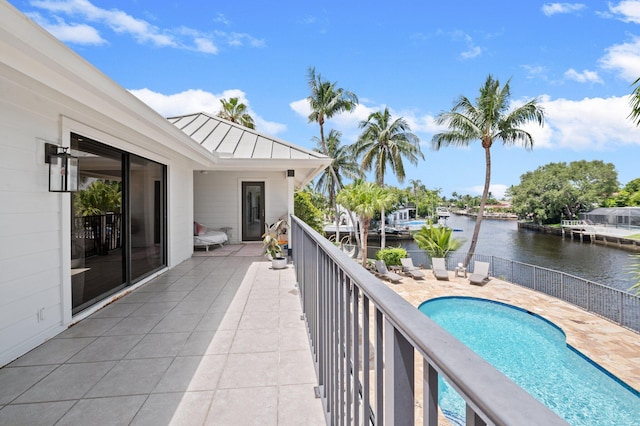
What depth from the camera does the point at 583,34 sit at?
25.8 metres

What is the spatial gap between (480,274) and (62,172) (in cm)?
1486

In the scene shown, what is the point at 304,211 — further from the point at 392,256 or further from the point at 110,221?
the point at 110,221

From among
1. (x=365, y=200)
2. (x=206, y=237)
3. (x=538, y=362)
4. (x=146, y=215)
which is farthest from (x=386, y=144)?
(x=146, y=215)

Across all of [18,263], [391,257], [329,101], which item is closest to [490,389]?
[18,263]

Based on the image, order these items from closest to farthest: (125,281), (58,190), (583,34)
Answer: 1. (58,190)
2. (125,281)
3. (583,34)

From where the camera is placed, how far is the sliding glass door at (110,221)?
12.4 ft

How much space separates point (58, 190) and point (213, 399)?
2573 mm

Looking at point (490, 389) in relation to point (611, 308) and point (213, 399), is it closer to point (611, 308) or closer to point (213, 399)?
point (213, 399)

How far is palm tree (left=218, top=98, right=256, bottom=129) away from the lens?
22.2m

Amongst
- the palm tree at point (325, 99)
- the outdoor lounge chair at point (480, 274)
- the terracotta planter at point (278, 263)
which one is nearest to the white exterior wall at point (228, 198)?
the terracotta planter at point (278, 263)

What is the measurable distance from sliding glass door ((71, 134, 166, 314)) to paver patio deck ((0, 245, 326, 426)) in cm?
53

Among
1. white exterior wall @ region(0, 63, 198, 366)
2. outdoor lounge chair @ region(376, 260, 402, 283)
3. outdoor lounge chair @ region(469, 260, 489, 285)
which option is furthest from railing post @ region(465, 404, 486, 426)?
outdoor lounge chair @ region(469, 260, 489, 285)

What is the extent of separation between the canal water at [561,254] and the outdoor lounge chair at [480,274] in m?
3.81

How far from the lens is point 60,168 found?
3.16m
